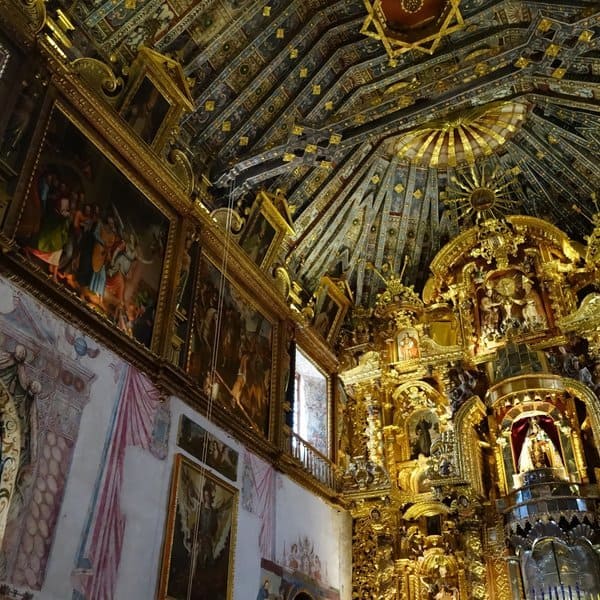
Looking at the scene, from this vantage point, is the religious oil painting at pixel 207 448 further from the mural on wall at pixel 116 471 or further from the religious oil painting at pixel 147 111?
the religious oil painting at pixel 147 111

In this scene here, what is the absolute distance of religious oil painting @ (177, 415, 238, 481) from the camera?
35.8 ft

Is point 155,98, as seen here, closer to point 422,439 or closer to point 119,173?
point 119,173

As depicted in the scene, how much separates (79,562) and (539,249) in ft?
46.0

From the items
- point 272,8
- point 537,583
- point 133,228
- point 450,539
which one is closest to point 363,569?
point 450,539

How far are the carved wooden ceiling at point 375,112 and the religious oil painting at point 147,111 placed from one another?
863 mm

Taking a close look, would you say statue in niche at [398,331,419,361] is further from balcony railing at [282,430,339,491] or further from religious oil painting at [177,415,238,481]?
religious oil painting at [177,415,238,481]

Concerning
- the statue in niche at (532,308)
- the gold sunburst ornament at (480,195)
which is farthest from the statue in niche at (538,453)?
the gold sunburst ornament at (480,195)

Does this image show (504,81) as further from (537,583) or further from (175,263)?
(537,583)

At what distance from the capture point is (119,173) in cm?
1117

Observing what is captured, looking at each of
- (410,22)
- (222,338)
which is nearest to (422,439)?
(222,338)

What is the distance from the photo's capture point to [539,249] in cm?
1777

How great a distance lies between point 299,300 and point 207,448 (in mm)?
6229

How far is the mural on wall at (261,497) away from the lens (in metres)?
12.2

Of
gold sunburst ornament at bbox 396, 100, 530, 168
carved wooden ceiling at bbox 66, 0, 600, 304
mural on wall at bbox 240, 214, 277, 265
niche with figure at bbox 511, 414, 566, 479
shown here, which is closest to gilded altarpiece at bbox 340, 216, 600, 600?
niche with figure at bbox 511, 414, 566, 479
